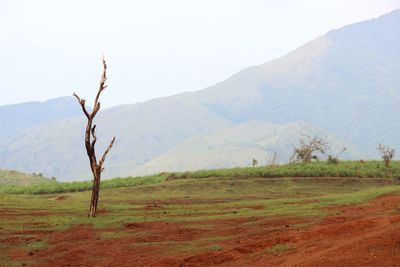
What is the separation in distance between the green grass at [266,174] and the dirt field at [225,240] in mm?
24944

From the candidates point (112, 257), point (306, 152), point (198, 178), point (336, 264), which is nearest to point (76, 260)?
point (112, 257)

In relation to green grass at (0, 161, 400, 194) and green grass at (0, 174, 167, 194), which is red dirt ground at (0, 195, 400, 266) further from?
green grass at (0, 174, 167, 194)

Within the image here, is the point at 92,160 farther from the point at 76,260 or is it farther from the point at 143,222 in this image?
the point at 76,260

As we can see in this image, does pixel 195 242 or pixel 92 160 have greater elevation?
pixel 92 160

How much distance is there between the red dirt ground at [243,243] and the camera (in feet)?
59.9

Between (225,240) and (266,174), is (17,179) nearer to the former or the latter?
(266,174)

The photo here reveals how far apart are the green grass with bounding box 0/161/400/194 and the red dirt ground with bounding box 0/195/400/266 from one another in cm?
2973

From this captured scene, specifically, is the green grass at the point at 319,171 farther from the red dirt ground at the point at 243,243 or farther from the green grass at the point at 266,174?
the red dirt ground at the point at 243,243

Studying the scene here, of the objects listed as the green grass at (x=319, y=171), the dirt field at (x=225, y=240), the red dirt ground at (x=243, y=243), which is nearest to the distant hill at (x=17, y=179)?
the green grass at (x=319, y=171)

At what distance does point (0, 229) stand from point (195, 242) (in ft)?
40.5

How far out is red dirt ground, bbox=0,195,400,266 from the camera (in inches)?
719

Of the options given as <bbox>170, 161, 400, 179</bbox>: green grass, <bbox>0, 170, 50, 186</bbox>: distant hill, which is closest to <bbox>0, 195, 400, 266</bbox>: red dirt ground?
<bbox>170, 161, 400, 179</bbox>: green grass

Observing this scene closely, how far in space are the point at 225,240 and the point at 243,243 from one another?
1779 mm

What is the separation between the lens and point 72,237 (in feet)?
96.5
